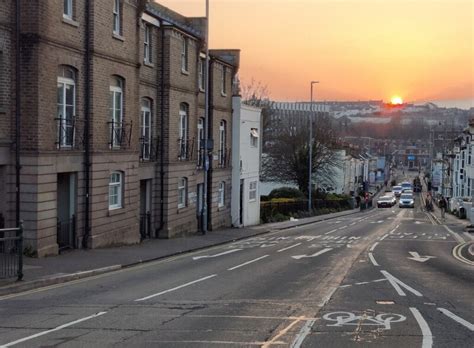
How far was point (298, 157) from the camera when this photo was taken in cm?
7219

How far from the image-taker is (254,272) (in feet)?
57.8

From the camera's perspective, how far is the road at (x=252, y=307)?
362 inches

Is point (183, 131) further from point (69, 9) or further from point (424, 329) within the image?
point (424, 329)

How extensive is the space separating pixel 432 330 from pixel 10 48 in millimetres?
13551

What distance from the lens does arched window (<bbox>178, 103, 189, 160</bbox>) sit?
30094 millimetres

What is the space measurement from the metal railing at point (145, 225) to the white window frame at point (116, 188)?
12.5ft

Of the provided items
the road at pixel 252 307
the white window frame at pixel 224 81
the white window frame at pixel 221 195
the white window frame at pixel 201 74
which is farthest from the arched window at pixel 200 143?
the road at pixel 252 307

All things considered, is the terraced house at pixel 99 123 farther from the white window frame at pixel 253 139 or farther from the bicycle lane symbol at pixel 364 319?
the bicycle lane symbol at pixel 364 319

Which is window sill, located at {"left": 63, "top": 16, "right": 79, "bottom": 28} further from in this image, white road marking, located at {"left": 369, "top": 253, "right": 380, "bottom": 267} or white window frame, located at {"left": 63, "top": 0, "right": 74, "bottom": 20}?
white road marking, located at {"left": 369, "top": 253, "right": 380, "bottom": 267}

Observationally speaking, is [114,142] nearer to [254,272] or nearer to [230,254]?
[230,254]

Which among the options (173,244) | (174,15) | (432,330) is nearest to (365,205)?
(174,15)

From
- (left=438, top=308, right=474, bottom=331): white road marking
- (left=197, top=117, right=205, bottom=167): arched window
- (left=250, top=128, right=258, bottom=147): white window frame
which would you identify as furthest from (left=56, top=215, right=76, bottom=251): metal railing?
(left=250, top=128, right=258, bottom=147): white window frame

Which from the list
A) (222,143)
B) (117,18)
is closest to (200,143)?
(222,143)

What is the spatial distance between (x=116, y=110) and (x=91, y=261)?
23.4 feet
